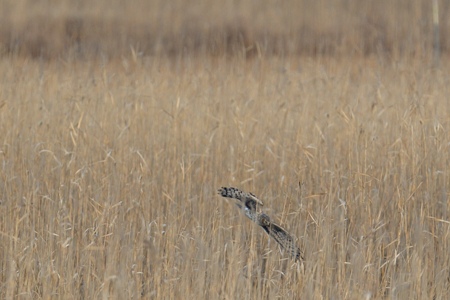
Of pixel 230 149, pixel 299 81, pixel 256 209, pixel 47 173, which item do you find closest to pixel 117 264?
pixel 256 209

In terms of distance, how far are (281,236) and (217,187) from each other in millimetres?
921

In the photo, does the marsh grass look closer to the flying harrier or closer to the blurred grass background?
the flying harrier

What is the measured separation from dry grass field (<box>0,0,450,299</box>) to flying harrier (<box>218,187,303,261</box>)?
5 centimetres

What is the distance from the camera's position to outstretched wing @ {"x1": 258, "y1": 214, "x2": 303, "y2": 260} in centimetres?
258

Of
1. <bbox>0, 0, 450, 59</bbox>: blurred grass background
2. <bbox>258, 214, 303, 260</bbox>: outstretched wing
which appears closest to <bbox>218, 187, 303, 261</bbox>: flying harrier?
<bbox>258, 214, 303, 260</bbox>: outstretched wing

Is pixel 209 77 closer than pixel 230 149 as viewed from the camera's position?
No

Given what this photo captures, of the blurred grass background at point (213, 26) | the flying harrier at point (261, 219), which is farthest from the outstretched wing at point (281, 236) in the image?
the blurred grass background at point (213, 26)

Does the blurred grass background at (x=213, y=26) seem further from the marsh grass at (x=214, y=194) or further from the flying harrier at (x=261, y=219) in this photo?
the flying harrier at (x=261, y=219)

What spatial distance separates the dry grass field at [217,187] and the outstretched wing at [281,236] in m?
0.05

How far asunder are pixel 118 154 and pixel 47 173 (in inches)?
14.9

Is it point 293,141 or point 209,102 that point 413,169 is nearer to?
point 293,141

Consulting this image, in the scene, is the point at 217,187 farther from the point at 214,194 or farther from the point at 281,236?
the point at 281,236

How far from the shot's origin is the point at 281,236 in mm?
2623

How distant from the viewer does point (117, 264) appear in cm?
263
